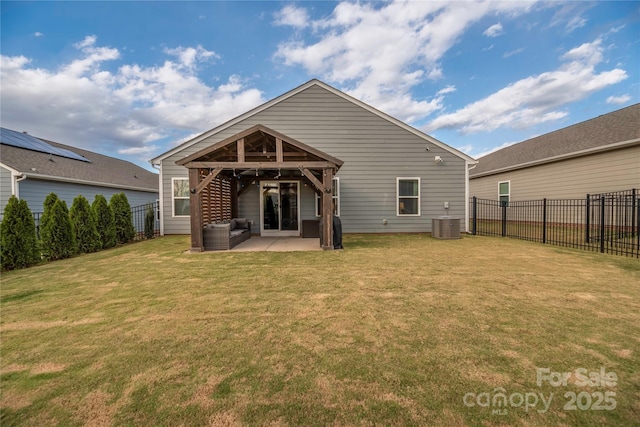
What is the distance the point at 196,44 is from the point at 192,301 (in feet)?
41.6

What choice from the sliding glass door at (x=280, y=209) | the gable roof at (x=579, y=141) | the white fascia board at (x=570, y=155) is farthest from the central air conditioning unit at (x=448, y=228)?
the gable roof at (x=579, y=141)

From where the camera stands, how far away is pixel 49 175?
10078mm

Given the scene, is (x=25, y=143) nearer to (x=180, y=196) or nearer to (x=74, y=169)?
(x=74, y=169)

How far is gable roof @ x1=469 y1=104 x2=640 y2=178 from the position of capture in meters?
10.1

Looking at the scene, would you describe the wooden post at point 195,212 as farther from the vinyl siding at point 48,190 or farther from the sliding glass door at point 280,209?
the vinyl siding at point 48,190

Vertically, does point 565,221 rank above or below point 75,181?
below

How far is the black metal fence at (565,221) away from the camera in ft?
27.7

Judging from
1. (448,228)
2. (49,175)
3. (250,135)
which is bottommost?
(448,228)

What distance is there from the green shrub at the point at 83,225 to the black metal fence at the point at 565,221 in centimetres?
1342

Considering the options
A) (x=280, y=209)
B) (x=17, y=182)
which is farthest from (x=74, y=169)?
(x=280, y=209)

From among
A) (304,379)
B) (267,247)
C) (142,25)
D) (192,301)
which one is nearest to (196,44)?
(142,25)

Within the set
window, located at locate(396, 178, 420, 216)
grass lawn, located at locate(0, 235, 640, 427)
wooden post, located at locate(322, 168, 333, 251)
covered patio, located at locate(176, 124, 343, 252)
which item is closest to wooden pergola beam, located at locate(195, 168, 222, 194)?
covered patio, located at locate(176, 124, 343, 252)

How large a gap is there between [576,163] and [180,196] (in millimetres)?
17139

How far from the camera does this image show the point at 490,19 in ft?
37.4
